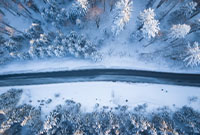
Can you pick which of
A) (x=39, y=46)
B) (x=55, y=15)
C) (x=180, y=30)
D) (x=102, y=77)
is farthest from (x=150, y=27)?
(x=39, y=46)

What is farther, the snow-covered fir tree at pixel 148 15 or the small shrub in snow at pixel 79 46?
the small shrub in snow at pixel 79 46

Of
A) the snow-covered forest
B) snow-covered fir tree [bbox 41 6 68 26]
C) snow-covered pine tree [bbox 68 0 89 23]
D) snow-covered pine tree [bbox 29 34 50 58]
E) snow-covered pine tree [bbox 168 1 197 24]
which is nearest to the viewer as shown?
snow-covered pine tree [bbox 68 0 89 23]

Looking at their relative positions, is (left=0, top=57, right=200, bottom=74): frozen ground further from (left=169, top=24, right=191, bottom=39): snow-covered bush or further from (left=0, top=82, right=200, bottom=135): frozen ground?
(left=169, top=24, right=191, bottom=39): snow-covered bush

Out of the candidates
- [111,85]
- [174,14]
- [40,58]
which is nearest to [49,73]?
[40,58]

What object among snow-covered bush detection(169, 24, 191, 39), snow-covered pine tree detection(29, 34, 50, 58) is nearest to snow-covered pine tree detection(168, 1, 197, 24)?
snow-covered bush detection(169, 24, 191, 39)

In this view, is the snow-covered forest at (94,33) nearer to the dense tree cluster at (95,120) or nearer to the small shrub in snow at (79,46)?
the small shrub in snow at (79,46)

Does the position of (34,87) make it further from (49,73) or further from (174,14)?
(174,14)

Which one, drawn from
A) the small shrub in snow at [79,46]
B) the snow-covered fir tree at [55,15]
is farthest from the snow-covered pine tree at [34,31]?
the small shrub in snow at [79,46]
